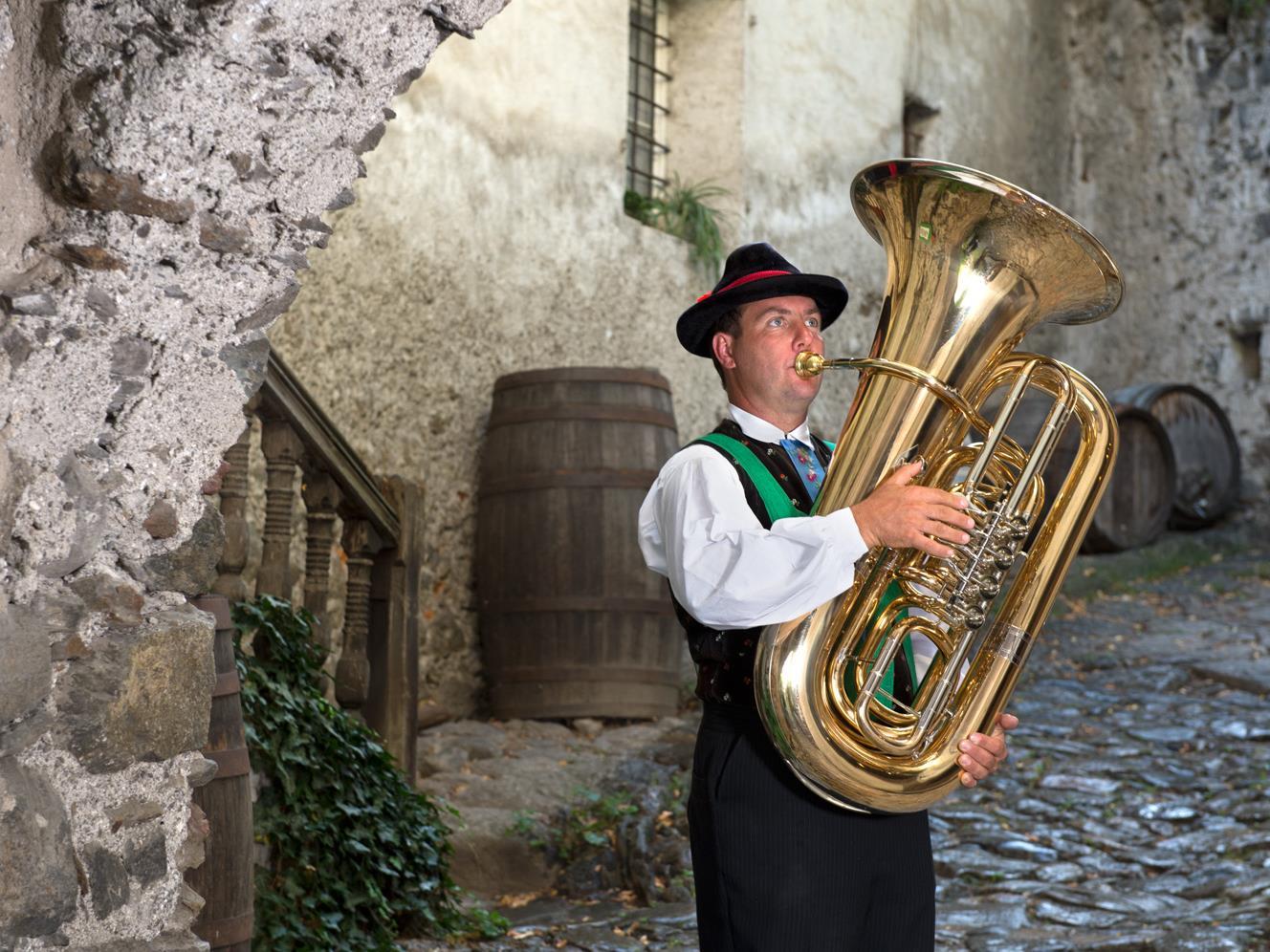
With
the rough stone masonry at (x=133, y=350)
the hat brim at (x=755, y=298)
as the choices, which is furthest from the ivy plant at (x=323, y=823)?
the hat brim at (x=755, y=298)

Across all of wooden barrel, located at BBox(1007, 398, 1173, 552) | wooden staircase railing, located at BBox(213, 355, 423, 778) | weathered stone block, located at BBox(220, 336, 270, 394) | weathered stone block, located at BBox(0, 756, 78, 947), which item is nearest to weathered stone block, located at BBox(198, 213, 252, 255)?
weathered stone block, located at BBox(220, 336, 270, 394)

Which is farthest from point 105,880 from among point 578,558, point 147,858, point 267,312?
point 578,558

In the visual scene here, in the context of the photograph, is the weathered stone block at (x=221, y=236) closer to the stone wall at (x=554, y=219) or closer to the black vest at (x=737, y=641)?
the black vest at (x=737, y=641)

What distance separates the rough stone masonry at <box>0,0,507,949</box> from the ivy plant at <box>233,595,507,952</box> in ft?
4.55

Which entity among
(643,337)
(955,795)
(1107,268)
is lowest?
(955,795)

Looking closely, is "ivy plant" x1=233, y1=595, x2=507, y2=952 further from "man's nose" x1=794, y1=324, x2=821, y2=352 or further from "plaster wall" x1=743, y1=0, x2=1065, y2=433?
"plaster wall" x1=743, y1=0, x2=1065, y2=433

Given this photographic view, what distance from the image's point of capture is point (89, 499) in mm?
1910

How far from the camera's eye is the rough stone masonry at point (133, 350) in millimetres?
1802

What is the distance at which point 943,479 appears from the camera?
2.32 meters

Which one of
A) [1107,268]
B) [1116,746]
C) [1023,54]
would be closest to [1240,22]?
[1023,54]

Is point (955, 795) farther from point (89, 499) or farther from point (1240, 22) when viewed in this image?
point (1240, 22)

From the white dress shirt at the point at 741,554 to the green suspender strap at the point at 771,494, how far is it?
0.17 ft

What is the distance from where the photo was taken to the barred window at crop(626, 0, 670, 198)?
299 inches

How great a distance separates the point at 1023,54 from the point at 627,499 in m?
6.35
